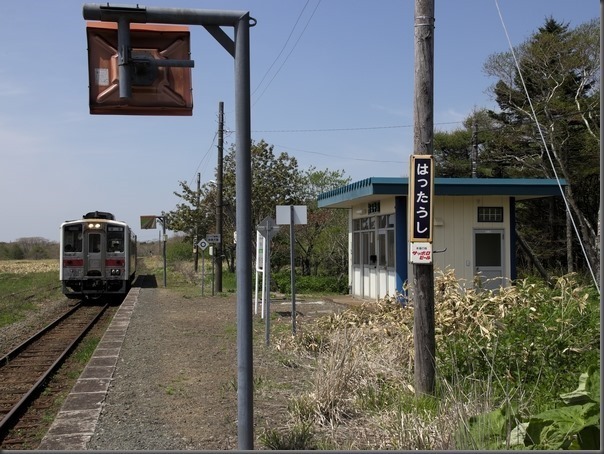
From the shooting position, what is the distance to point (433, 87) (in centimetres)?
684

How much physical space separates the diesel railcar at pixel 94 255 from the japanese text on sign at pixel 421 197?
1949cm

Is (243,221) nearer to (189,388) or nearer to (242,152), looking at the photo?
(242,152)

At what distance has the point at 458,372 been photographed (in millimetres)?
6941

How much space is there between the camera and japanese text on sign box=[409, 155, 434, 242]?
22.2 feet

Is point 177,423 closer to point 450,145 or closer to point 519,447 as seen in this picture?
point 519,447

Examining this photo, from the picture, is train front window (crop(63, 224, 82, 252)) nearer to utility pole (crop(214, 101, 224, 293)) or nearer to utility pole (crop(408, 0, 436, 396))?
utility pole (crop(214, 101, 224, 293))

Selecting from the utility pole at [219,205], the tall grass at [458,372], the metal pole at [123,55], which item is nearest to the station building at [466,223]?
the tall grass at [458,372]

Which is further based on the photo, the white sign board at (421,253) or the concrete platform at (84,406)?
the white sign board at (421,253)

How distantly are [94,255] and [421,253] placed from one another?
780 inches

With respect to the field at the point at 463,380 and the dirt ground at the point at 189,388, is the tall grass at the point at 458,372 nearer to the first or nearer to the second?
the field at the point at 463,380

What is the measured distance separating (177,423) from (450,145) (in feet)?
128

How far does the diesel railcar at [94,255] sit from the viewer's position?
961 inches

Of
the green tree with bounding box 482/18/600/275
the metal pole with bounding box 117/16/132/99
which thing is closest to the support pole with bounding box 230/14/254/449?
the metal pole with bounding box 117/16/132/99

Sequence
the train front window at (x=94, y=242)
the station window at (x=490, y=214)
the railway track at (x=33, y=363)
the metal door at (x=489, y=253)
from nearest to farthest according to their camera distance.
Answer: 1. the railway track at (x=33, y=363)
2. the metal door at (x=489, y=253)
3. the station window at (x=490, y=214)
4. the train front window at (x=94, y=242)
